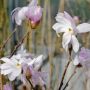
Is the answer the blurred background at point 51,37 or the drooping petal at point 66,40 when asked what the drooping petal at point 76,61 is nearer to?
the drooping petal at point 66,40

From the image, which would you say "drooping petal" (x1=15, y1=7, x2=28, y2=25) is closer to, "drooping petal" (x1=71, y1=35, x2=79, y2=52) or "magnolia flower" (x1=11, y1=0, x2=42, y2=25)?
"magnolia flower" (x1=11, y1=0, x2=42, y2=25)

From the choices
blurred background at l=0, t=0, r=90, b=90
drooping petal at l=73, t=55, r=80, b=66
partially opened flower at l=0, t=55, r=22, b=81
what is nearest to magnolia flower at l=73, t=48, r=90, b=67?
drooping petal at l=73, t=55, r=80, b=66

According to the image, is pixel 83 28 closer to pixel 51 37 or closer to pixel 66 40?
pixel 66 40

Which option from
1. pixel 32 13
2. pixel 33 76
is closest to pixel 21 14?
pixel 32 13

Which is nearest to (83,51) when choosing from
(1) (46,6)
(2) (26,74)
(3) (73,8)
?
(2) (26,74)

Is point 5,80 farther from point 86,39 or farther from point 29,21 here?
point 86,39

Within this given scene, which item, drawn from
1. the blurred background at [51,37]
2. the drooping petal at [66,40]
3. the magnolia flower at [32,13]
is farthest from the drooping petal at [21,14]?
the blurred background at [51,37]
